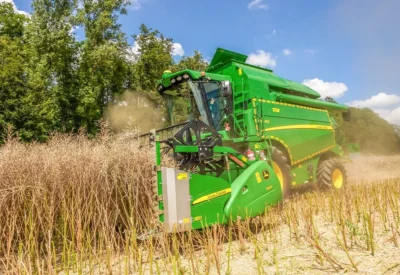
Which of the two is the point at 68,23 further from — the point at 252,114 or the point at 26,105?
the point at 252,114

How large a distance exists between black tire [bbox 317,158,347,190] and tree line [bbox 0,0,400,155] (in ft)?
23.3

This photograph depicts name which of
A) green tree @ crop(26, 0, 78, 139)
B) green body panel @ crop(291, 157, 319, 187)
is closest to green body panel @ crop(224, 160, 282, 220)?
green body panel @ crop(291, 157, 319, 187)

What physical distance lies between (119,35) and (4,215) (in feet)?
57.2

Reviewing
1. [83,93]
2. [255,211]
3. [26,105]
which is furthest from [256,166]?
[83,93]

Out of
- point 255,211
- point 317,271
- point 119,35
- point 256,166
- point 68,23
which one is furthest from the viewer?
point 119,35

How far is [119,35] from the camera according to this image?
19.0 metres

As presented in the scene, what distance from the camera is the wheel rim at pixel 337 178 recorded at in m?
7.00

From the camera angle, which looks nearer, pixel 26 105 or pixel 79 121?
pixel 26 105

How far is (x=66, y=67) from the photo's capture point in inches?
692

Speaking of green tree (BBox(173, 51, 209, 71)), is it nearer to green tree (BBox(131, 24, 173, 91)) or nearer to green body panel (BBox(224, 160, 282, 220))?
green tree (BBox(131, 24, 173, 91))

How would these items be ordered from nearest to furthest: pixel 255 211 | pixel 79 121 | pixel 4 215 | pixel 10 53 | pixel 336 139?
pixel 4 215 < pixel 255 211 < pixel 336 139 < pixel 10 53 < pixel 79 121

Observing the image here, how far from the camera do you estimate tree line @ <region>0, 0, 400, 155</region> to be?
42.7ft

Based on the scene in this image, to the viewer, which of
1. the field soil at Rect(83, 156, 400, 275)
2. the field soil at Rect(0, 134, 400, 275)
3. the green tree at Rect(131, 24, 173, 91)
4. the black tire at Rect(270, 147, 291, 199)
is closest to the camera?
the field soil at Rect(83, 156, 400, 275)

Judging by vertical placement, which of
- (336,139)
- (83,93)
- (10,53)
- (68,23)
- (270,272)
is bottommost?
(270,272)
